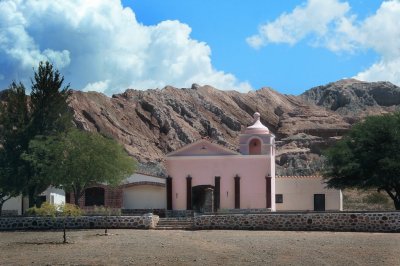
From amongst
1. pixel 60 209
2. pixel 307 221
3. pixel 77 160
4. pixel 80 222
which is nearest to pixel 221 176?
pixel 77 160

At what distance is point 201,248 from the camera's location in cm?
2722

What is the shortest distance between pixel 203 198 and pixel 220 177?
2.38 metres

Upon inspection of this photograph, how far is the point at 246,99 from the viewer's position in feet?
478

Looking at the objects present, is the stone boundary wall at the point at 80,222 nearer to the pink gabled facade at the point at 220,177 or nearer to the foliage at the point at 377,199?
the pink gabled facade at the point at 220,177

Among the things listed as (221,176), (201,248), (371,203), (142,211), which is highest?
(221,176)

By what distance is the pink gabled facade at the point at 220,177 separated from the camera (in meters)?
47.6

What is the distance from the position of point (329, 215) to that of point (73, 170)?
51.9 feet

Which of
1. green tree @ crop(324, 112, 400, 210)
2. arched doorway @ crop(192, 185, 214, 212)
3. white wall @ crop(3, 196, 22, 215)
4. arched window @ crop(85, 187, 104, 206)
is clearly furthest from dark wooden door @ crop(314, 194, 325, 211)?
white wall @ crop(3, 196, 22, 215)

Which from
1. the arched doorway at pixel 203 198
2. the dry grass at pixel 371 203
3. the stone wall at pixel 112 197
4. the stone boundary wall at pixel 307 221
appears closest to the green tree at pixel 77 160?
the arched doorway at pixel 203 198

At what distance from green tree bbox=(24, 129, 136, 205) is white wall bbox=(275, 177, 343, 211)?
12537mm

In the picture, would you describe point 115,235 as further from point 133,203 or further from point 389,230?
point 133,203

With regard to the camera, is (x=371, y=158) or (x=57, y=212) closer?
(x=57, y=212)

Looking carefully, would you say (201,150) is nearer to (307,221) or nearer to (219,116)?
(307,221)

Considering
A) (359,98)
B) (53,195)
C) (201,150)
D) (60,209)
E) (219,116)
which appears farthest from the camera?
(359,98)
